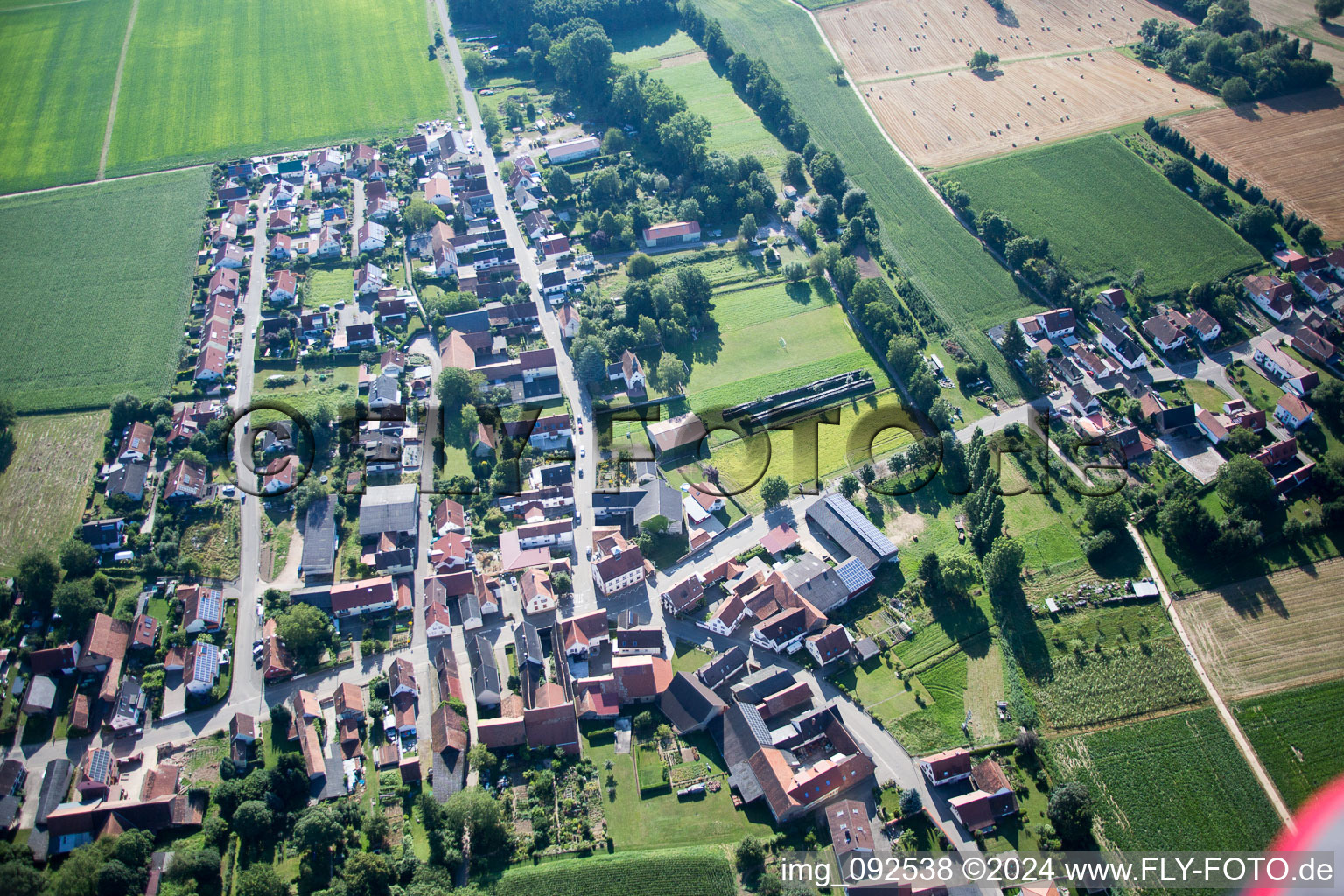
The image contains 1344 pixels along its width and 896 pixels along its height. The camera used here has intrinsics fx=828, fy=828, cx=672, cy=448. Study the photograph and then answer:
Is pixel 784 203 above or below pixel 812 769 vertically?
above

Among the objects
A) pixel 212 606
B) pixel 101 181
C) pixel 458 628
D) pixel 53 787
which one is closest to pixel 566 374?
pixel 458 628

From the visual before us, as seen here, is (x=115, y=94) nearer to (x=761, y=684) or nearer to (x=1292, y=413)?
(x=761, y=684)

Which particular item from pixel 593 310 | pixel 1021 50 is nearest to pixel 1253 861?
pixel 593 310

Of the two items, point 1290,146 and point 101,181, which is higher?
point 1290,146

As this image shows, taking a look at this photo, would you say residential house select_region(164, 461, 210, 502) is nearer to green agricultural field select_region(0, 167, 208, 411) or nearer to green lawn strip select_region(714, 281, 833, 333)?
green agricultural field select_region(0, 167, 208, 411)

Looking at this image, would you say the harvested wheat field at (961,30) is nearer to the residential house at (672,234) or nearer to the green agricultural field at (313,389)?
the residential house at (672,234)

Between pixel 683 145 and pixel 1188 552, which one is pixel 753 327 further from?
pixel 1188 552
